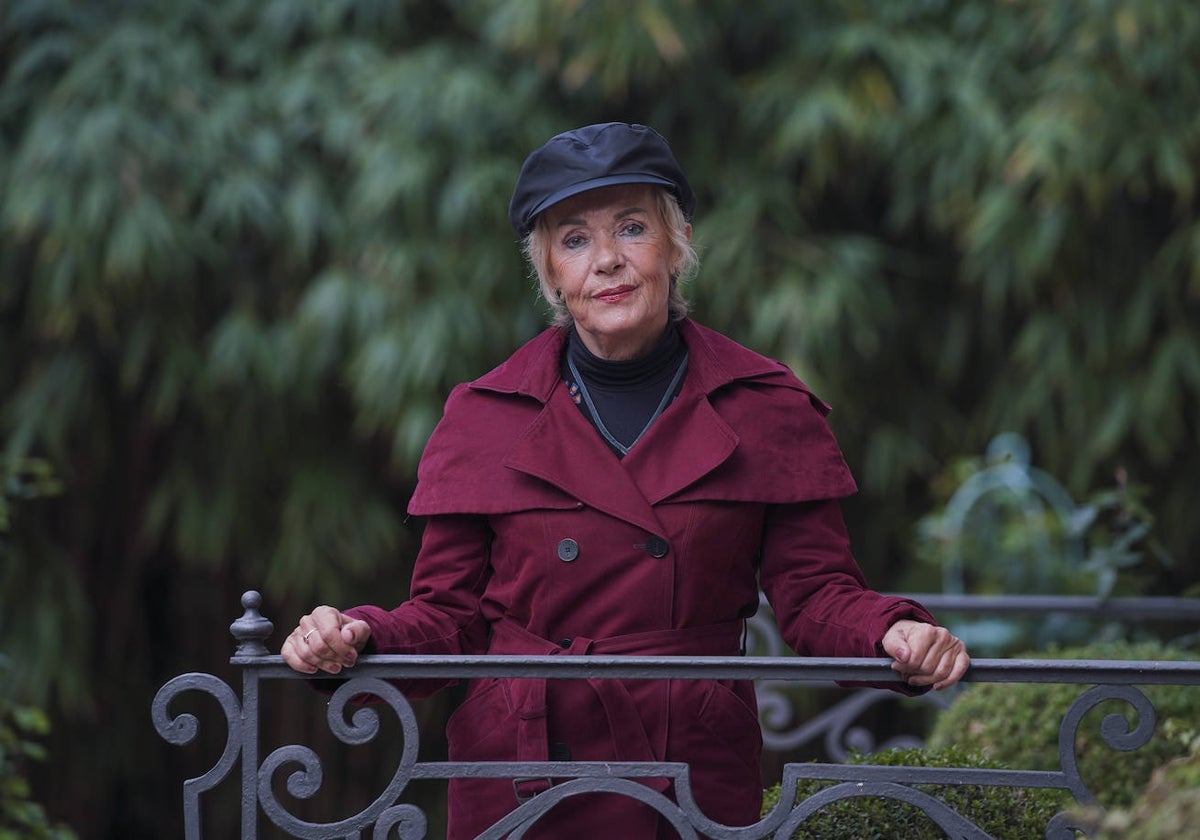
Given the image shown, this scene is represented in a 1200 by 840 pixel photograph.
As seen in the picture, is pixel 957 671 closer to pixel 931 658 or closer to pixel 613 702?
pixel 931 658

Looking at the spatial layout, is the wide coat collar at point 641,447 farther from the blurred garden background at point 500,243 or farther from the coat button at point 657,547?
the blurred garden background at point 500,243

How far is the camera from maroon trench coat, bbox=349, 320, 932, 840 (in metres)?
1.77

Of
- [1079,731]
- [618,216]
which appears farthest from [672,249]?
[1079,731]

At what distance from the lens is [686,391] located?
189 centimetres

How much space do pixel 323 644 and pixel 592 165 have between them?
66 cm

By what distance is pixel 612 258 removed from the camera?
1.84 meters

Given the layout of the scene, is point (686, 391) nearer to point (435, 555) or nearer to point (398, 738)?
point (435, 555)

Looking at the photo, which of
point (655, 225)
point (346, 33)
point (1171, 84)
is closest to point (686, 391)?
point (655, 225)

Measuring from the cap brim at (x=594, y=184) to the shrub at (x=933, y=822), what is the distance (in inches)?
30.0

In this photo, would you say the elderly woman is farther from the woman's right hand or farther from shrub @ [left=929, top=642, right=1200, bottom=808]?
shrub @ [left=929, top=642, right=1200, bottom=808]

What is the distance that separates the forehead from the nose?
0.03 meters

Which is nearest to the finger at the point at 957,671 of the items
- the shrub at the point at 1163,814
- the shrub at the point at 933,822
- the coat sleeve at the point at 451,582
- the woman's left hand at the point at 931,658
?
the woman's left hand at the point at 931,658

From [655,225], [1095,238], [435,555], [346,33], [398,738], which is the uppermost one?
[346,33]

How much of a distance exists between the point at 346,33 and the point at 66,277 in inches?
40.2
